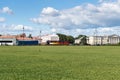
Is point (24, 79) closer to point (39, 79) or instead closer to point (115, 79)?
point (39, 79)

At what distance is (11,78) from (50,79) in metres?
1.94

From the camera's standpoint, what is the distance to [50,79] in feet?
54.6

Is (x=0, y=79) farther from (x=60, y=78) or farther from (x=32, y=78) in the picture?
(x=60, y=78)

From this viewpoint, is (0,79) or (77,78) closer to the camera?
(0,79)

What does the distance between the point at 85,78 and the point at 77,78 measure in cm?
42

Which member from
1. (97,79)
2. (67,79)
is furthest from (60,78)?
(97,79)

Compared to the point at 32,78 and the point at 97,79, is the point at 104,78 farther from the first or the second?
the point at 32,78

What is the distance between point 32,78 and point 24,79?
647mm

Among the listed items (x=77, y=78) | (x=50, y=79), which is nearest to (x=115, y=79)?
(x=77, y=78)

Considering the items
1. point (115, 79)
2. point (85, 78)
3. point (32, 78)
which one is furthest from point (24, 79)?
point (115, 79)

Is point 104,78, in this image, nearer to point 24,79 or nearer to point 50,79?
point 50,79

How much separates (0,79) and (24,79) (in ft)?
3.78

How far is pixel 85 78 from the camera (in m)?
17.4

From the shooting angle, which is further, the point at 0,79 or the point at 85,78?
the point at 85,78
